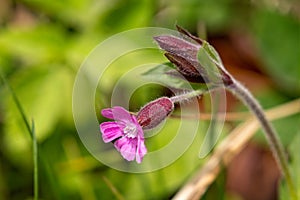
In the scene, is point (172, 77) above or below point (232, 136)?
above

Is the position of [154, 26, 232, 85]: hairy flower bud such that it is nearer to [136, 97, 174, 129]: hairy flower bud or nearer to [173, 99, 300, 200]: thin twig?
[136, 97, 174, 129]: hairy flower bud

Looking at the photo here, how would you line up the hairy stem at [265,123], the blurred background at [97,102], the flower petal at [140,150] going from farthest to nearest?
the blurred background at [97,102]
the hairy stem at [265,123]
the flower petal at [140,150]

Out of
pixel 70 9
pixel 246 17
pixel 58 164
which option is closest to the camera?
pixel 58 164

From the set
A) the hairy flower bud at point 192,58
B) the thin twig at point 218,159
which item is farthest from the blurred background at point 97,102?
the hairy flower bud at point 192,58

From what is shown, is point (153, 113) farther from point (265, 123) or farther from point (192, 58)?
point (265, 123)

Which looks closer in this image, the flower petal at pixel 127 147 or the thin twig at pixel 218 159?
the flower petal at pixel 127 147

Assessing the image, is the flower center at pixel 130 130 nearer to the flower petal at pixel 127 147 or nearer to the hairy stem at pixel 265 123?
the flower petal at pixel 127 147

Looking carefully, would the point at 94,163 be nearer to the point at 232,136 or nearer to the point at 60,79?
the point at 60,79

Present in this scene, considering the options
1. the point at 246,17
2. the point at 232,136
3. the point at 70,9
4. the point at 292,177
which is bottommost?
the point at 292,177

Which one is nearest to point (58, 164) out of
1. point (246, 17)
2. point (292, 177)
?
point (292, 177)
